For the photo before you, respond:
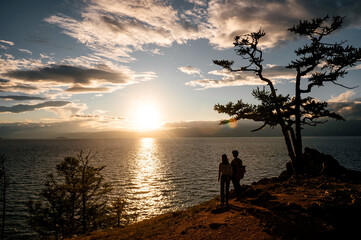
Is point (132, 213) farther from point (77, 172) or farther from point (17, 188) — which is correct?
point (17, 188)

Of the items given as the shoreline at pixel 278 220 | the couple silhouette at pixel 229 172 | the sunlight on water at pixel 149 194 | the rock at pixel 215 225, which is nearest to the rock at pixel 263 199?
the shoreline at pixel 278 220

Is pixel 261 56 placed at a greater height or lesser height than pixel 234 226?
greater

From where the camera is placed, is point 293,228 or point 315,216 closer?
A: point 293,228

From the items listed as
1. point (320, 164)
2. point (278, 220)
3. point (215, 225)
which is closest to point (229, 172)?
point (215, 225)

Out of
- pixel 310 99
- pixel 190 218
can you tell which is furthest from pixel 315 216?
pixel 310 99

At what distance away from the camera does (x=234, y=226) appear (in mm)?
9492

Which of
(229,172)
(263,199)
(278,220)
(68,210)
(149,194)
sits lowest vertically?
(149,194)

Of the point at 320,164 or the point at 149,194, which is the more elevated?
the point at 320,164

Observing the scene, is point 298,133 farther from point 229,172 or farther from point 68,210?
point 68,210

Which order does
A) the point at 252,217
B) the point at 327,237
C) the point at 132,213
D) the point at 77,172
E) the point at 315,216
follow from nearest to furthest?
1. the point at 327,237
2. the point at 315,216
3. the point at 252,217
4. the point at 77,172
5. the point at 132,213

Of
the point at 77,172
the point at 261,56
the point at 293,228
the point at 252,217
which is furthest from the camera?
the point at 77,172

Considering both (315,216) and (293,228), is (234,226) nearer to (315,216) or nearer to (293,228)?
(293,228)


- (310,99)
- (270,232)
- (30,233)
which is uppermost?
(310,99)

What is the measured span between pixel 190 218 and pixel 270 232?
5355 mm
